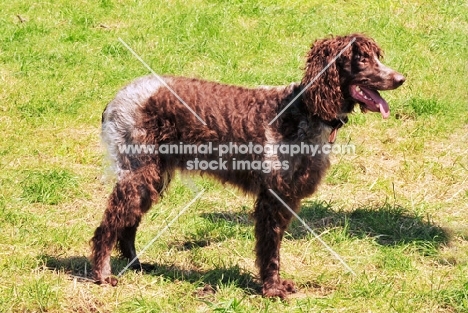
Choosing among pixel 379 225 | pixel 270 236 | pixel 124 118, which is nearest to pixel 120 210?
pixel 124 118

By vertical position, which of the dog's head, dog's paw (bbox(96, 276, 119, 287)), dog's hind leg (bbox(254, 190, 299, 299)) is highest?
the dog's head

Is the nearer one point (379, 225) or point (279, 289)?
point (279, 289)

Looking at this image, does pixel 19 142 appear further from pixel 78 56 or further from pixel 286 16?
pixel 286 16

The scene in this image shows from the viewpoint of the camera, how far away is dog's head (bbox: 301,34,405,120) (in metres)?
4.83

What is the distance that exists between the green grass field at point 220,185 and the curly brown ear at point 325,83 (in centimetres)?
118

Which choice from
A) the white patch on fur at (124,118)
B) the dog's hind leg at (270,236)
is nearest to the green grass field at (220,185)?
the dog's hind leg at (270,236)

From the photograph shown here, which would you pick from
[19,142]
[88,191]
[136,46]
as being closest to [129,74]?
[136,46]

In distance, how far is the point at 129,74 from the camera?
8797 mm

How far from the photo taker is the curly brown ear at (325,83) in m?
4.82

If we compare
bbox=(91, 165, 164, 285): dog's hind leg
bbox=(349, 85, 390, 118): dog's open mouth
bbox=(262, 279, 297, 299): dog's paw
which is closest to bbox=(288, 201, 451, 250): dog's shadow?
bbox=(262, 279, 297, 299): dog's paw

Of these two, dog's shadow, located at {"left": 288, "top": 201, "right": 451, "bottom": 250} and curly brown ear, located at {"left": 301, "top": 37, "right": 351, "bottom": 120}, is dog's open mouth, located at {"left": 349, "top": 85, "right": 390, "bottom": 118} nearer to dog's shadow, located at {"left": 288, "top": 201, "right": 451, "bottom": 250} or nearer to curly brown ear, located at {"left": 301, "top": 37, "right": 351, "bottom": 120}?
curly brown ear, located at {"left": 301, "top": 37, "right": 351, "bottom": 120}

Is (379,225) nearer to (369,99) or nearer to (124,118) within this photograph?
(369,99)

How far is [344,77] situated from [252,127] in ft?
2.26

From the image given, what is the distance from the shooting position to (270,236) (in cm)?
499
